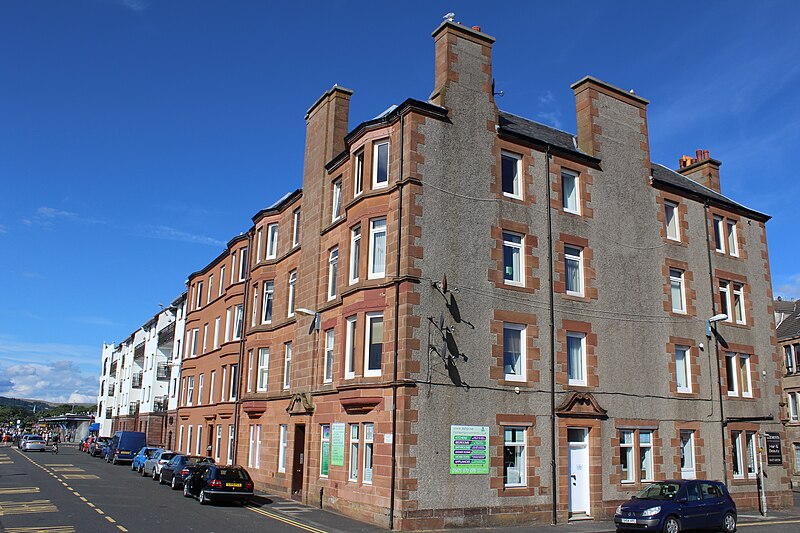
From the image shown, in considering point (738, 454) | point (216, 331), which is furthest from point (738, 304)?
point (216, 331)

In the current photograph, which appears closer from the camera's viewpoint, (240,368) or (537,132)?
(537,132)

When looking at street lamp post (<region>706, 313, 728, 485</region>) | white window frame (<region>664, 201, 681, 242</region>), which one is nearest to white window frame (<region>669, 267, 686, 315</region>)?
street lamp post (<region>706, 313, 728, 485</region>)

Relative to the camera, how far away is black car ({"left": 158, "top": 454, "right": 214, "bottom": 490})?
95.6 ft

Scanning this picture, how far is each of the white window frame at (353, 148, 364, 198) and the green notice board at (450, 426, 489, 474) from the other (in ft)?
30.8

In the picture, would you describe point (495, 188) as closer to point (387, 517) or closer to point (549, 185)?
point (549, 185)

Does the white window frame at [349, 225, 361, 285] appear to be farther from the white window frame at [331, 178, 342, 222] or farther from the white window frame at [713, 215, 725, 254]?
the white window frame at [713, 215, 725, 254]

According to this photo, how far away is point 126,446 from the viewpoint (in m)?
47.8

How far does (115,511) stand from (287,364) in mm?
10693

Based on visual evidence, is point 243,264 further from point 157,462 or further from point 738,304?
point 738,304

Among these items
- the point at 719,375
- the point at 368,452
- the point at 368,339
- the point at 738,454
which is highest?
the point at 368,339

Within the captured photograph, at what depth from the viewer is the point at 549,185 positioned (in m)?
25.0

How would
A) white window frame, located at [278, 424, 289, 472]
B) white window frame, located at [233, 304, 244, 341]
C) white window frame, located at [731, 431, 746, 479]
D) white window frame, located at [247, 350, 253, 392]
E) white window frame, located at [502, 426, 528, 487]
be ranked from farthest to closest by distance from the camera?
white window frame, located at [233, 304, 244, 341] < white window frame, located at [247, 350, 253, 392] < white window frame, located at [278, 424, 289, 472] < white window frame, located at [731, 431, 746, 479] < white window frame, located at [502, 426, 528, 487]

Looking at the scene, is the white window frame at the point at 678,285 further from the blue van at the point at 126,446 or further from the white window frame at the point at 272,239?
the blue van at the point at 126,446

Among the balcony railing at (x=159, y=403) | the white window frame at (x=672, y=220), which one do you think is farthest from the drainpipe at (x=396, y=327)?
the balcony railing at (x=159, y=403)
